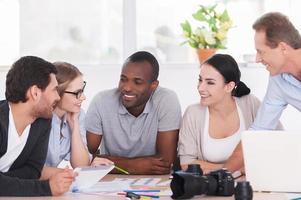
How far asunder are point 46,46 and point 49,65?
229cm

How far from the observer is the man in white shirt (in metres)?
2.53

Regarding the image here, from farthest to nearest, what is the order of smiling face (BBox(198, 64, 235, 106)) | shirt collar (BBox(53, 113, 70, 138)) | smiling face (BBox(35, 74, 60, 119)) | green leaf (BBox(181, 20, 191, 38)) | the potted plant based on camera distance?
green leaf (BBox(181, 20, 191, 38)), the potted plant, smiling face (BBox(198, 64, 235, 106)), shirt collar (BBox(53, 113, 70, 138)), smiling face (BBox(35, 74, 60, 119))

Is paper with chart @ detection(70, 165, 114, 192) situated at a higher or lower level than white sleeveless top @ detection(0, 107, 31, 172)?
lower

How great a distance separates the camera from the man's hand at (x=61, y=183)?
2.38 m

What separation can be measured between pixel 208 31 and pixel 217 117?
5.14 ft

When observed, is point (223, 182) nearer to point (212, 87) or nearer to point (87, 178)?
point (87, 178)

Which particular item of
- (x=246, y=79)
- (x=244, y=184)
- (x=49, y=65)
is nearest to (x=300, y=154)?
(x=244, y=184)

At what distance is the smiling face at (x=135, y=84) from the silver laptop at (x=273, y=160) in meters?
1.02

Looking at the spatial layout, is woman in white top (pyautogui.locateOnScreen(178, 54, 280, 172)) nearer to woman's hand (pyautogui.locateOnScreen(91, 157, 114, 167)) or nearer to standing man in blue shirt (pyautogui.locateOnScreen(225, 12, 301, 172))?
standing man in blue shirt (pyautogui.locateOnScreen(225, 12, 301, 172))

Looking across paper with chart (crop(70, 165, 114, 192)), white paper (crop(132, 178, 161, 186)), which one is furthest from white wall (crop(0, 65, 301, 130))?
paper with chart (crop(70, 165, 114, 192))

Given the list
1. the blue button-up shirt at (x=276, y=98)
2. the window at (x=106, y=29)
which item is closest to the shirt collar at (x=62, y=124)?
the blue button-up shirt at (x=276, y=98)

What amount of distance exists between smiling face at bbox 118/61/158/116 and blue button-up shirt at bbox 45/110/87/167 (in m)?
0.29

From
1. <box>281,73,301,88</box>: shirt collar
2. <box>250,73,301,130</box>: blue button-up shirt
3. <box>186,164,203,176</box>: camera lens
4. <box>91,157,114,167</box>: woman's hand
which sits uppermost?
<box>281,73,301,88</box>: shirt collar

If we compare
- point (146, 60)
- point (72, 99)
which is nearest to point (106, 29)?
point (146, 60)
